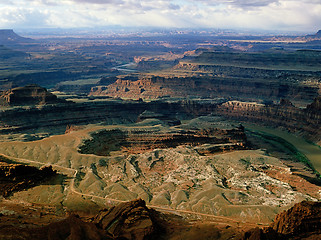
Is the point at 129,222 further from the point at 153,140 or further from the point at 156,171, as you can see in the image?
the point at 153,140

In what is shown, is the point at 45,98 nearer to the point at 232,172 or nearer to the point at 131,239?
the point at 232,172

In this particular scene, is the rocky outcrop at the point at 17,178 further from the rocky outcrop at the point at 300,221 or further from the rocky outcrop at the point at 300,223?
the rocky outcrop at the point at 300,221

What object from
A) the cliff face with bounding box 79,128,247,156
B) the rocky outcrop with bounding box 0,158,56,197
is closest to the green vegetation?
the cliff face with bounding box 79,128,247,156

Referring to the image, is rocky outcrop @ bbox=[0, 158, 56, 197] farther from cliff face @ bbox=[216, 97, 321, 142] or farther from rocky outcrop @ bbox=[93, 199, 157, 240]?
cliff face @ bbox=[216, 97, 321, 142]

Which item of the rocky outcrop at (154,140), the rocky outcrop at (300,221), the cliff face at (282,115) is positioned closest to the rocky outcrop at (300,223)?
the rocky outcrop at (300,221)

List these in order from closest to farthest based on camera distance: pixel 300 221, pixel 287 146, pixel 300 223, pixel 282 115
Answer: pixel 300 223
pixel 300 221
pixel 287 146
pixel 282 115

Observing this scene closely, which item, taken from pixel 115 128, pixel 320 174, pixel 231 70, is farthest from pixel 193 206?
pixel 231 70

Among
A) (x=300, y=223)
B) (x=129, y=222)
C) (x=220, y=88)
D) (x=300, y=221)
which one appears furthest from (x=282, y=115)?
(x=129, y=222)
